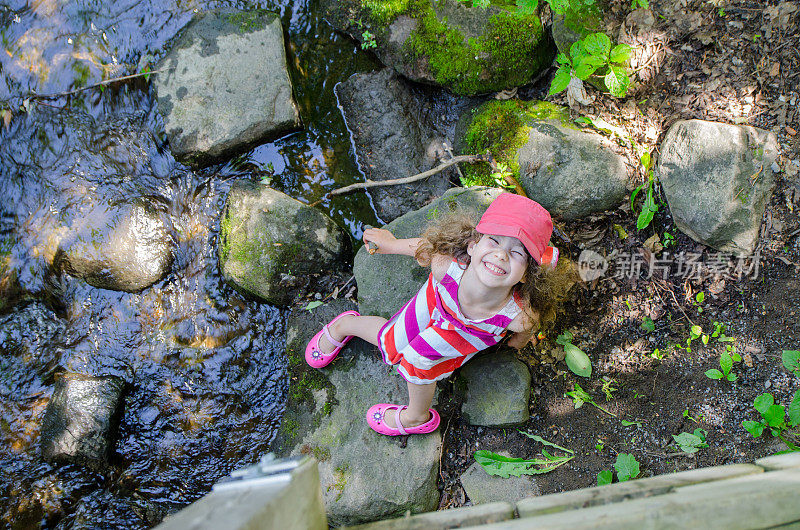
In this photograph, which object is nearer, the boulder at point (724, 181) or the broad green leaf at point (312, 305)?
the boulder at point (724, 181)

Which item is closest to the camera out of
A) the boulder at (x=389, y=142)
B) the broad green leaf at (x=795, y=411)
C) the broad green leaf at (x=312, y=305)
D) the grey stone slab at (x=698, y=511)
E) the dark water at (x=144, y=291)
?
the grey stone slab at (x=698, y=511)

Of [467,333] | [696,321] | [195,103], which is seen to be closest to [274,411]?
[467,333]

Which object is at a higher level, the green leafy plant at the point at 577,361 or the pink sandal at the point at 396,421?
the green leafy plant at the point at 577,361

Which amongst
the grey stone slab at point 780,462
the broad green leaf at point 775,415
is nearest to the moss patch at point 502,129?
the broad green leaf at point 775,415

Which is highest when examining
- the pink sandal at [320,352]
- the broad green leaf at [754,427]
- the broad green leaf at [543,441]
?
the pink sandal at [320,352]

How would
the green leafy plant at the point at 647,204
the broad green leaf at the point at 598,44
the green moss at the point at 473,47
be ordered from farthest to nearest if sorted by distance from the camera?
1. the green moss at the point at 473,47
2. the green leafy plant at the point at 647,204
3. the broad green leaf at the point at 598,44

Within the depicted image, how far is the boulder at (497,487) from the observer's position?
3291 millimetres

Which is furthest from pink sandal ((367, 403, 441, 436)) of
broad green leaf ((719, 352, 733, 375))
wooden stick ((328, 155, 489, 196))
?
broad green leaf ((719, 352, 733, 375))

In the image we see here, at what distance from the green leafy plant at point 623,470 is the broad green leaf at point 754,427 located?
0.67 meters

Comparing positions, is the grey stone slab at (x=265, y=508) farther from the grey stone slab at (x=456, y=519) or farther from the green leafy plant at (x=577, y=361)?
the green leafy plant at (x=577, y=361)

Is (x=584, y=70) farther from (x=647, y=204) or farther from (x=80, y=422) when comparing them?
(x=80, y=422)

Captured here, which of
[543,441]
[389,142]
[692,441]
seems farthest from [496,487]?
[389,142]

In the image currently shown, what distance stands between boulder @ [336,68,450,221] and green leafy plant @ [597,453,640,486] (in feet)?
7.44

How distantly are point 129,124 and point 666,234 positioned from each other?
4.11 metres
